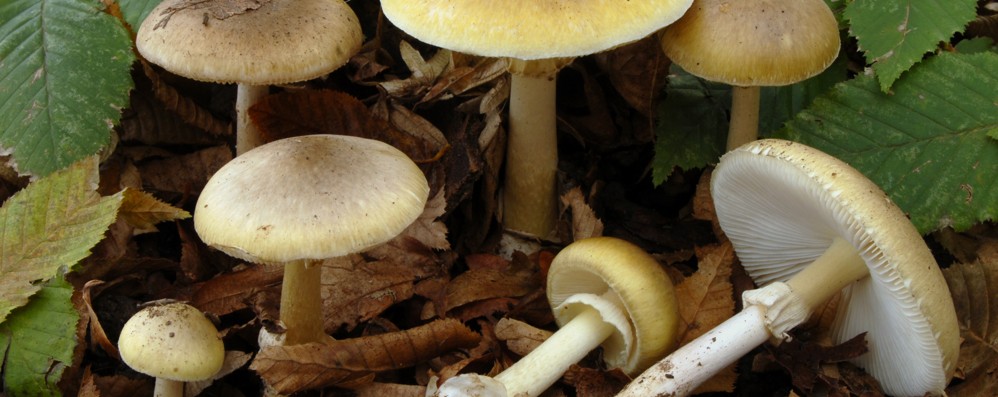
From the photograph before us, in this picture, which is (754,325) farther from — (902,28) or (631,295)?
(902,28)

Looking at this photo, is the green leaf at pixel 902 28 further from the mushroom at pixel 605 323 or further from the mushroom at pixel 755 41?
the mushroom at pixel 605 323

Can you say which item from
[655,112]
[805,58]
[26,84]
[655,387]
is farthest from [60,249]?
[805,58]

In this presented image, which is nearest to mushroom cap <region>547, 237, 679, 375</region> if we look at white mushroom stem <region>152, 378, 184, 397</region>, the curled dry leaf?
the curled dry leaf

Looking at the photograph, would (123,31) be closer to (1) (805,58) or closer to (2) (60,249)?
(2) (60,249)

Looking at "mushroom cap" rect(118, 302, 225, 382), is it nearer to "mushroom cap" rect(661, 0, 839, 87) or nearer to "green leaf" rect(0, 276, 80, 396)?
"green leaf" rect(0, 276, 80, 396)

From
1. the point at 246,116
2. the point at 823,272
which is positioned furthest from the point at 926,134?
the point at 246,116
